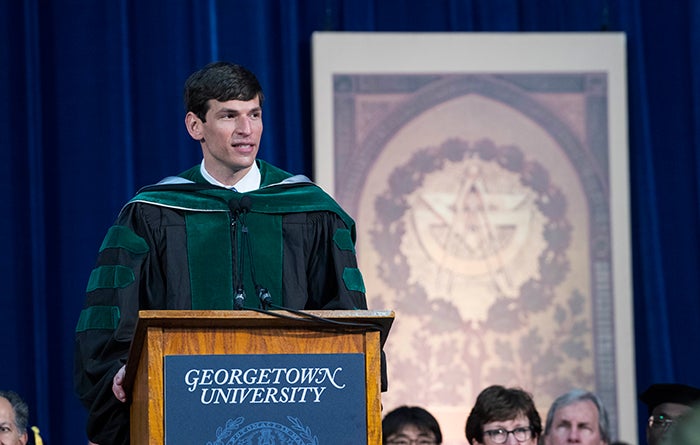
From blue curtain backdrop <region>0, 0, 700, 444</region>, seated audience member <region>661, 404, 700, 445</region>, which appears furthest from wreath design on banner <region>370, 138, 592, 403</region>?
seated audience member <region>661, 404, 700, 445</region>

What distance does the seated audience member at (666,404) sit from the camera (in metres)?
4.72

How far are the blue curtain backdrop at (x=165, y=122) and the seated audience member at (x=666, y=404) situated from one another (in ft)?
2.88

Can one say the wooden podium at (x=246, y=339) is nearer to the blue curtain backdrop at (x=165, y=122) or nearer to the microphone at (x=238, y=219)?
the microphone at (x=238, y=219)

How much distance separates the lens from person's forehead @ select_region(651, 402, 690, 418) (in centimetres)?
476

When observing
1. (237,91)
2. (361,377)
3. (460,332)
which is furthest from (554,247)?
(361,377)

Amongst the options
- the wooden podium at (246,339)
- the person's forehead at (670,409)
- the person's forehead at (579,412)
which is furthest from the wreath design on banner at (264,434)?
the person's forehead at (670,409)

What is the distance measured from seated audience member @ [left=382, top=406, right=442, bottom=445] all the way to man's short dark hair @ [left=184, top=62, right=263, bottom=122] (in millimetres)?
1733

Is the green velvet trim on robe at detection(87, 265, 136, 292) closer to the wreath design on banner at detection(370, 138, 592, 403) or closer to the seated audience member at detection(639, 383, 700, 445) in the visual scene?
the seated audience member at detection(639, 383, 700, 445)

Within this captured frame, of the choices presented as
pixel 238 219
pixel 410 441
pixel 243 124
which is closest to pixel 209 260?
pixel 238 219

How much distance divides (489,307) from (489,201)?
478 millimetres

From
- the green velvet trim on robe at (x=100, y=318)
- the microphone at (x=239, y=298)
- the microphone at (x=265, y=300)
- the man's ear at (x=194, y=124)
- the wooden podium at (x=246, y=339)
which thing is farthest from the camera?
the man's ear at (x=194, y=124)

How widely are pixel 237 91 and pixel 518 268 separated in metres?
2.93

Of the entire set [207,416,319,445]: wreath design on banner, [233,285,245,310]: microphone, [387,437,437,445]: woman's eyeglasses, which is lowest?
[387,437,437,445]: woman's eyeglasses

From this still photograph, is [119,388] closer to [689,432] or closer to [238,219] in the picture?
[238,219]
